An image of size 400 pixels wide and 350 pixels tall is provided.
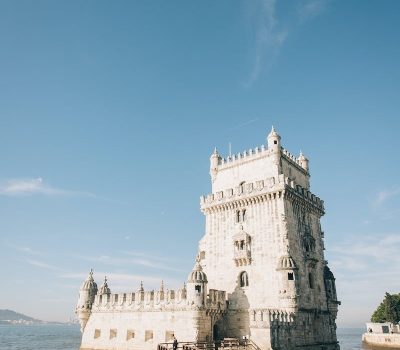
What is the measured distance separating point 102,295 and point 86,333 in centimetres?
541

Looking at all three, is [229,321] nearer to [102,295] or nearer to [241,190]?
[241,190]

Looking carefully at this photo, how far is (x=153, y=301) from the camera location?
4222cm

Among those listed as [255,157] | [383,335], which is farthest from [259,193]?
[383,335]

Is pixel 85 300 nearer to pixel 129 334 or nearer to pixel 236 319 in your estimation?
pixel 129 334

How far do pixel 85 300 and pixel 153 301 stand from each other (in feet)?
45.0

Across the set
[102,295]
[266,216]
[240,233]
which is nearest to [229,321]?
[240,233]

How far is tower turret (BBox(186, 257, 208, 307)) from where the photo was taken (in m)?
37.5

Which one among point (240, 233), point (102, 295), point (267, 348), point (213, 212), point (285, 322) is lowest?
point (267, 348)

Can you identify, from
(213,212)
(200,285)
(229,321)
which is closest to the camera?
(200,285)

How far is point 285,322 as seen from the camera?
3553 cm

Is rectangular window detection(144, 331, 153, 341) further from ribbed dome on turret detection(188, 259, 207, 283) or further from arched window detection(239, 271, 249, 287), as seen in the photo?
arched window detection(239, 271, 249, 287)

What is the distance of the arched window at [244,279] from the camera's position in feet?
135

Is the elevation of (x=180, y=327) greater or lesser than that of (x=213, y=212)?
lesser

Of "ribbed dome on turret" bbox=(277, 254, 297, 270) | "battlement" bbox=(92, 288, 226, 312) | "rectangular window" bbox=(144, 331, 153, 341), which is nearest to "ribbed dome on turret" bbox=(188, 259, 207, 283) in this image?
"battlement" bbox=(92, 288, 226, 312)
